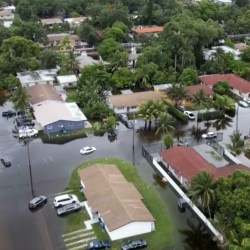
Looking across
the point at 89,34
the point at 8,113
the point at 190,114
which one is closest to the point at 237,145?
the point at 190,114

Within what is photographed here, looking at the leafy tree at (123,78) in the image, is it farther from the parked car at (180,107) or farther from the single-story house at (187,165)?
the single-story house at (187,165)

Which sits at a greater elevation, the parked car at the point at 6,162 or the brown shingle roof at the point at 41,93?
the brown shingle roof at the point at 41,93

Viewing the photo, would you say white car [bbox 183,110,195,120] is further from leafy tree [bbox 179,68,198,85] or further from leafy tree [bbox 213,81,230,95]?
leafy tree [bbox 179,68,198,85]

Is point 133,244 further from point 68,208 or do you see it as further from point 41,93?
point 41,93

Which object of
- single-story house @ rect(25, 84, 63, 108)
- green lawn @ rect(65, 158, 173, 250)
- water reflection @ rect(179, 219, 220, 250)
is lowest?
water reflection @ rect(179, 219, 220, 250)

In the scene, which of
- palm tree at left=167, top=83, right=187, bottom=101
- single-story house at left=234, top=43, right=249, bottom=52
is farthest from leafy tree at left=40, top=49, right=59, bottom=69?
single-story house at left=234, top=43, right=249, bottom=52

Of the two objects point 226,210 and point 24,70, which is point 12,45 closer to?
point 24,70

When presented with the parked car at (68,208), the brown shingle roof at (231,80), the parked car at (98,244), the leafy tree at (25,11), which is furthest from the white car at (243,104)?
the leafy tree at (25,11)
